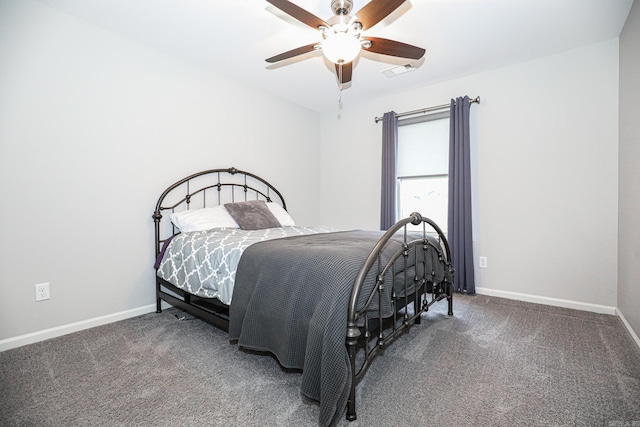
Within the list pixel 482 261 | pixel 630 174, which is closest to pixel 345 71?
pixel 630 174

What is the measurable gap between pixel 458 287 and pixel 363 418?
232cm

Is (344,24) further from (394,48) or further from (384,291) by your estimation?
(384,291)

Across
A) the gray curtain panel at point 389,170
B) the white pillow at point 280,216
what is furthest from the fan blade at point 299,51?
the gray curtain panel at point 389,170

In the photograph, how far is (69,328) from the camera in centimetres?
231

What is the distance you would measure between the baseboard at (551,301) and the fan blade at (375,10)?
2.83 meters

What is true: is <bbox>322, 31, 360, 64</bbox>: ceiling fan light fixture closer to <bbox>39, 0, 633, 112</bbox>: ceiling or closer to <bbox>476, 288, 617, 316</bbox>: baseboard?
<bbox>39, 0, 633, 112</bbox>: ceiling

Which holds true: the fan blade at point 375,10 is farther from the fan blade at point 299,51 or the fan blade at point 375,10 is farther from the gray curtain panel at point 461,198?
the gray curtain panel at point 461,198

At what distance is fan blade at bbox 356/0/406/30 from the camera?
169 cm

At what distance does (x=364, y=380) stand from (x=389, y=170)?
2.66m

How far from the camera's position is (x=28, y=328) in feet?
7.01

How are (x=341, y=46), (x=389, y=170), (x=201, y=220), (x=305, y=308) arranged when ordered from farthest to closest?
(x=389, y=170)
(x=201, y=220)
(x=341, y=46)
(x=305, y=308)

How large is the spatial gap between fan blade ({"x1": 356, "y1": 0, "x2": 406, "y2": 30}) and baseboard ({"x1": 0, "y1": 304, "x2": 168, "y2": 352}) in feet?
9.36

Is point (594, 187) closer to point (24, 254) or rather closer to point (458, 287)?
point (458, 287)

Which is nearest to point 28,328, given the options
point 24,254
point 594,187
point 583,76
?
point 24,254
